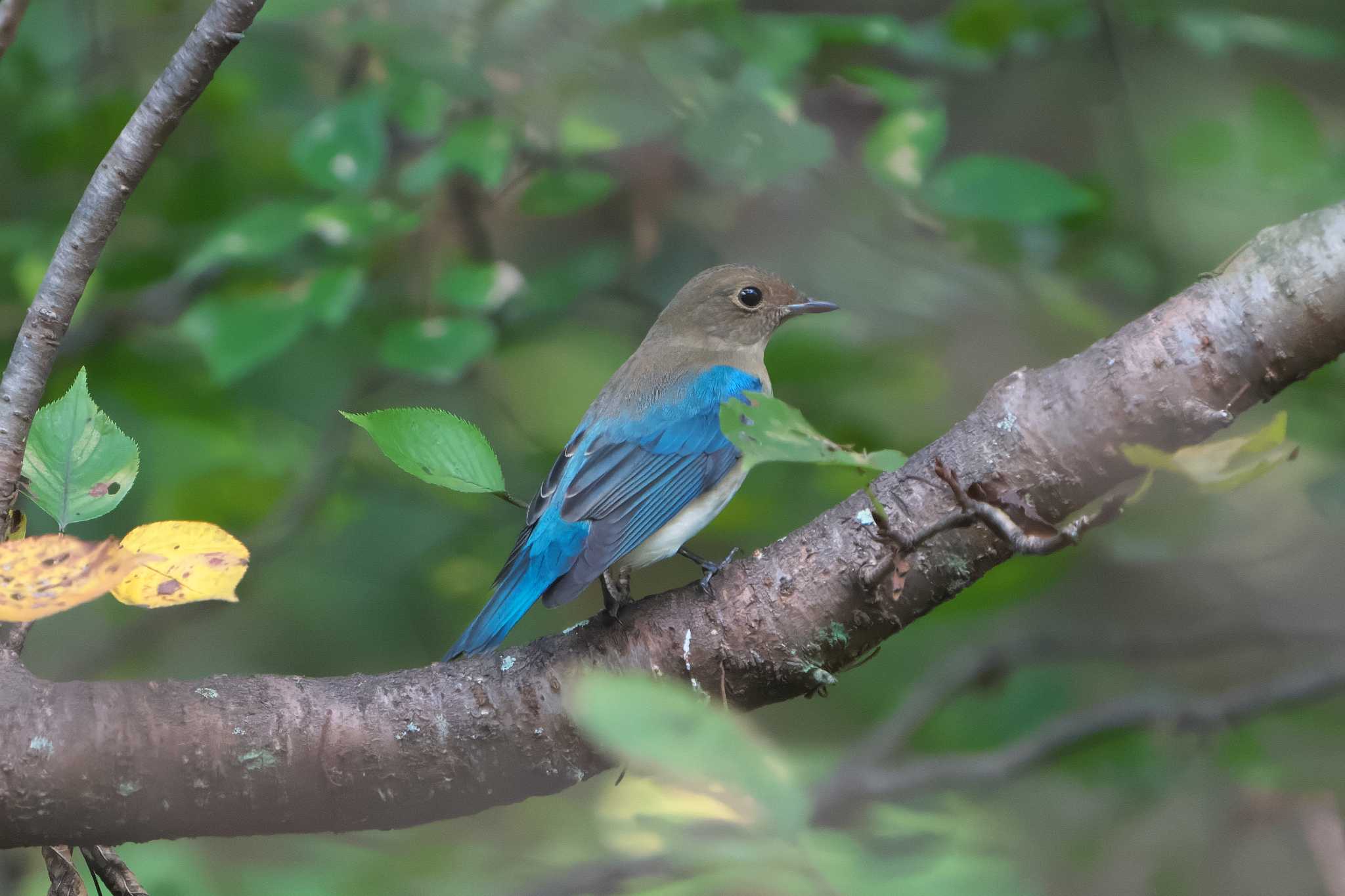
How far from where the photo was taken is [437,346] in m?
3.74

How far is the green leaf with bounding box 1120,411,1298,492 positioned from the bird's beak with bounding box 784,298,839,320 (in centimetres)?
328

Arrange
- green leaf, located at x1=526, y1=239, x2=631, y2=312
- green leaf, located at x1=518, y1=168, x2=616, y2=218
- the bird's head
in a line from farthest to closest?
the bird's head
green leaf, located at x1=526, y1=239, x2=631, y2=312
green leaf, located at x1=518, y1=168, x2=616, y2=218

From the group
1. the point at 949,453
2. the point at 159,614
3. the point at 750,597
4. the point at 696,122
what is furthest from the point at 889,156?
the point at 159,614

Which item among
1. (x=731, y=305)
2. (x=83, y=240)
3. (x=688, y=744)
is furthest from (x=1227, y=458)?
(x=731, y=305)

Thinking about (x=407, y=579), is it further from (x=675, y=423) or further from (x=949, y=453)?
(x=949, y=453)

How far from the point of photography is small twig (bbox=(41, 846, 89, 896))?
2107mm

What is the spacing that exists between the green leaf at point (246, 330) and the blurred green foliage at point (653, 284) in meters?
0.02

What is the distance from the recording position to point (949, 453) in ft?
8.21

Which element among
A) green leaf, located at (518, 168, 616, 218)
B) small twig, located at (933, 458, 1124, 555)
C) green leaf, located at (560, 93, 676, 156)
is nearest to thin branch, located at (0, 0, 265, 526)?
small twig, located at (933, 458, 1124, 555)

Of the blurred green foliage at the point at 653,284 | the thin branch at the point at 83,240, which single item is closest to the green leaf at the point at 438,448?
the thin branch at the point at 83,240

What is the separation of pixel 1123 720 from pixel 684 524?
1937 mm

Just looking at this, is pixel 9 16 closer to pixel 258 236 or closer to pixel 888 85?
pixel 258 236

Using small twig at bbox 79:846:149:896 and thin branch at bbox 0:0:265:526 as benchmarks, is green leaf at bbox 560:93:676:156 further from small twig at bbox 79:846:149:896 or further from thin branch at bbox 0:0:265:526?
small twig at bbox 79:846:149:896

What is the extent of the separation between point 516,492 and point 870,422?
1.49 meters
